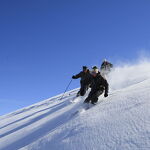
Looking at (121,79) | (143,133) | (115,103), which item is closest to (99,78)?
(115,103)

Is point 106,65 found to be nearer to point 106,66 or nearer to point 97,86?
point 106,66

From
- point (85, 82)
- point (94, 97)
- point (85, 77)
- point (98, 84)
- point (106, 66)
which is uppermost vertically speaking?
point (106, 66)

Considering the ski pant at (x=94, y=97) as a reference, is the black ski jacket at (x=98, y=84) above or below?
above

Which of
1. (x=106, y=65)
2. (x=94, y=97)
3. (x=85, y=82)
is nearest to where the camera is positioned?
(x=94, y=97)

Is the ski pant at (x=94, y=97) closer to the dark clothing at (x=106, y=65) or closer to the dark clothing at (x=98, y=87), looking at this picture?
the dark clothing at (x=98, y=87)

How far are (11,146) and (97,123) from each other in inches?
137

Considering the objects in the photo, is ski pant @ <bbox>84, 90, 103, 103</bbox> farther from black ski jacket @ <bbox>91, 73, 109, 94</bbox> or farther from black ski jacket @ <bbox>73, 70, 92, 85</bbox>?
black ski jacket @ <bbox>73, 70, 92, 85</bbox>

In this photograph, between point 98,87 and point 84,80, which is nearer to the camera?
point 98,87

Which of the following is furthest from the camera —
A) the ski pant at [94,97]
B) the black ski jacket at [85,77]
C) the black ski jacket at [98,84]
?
the black ski jacket at [85,77]

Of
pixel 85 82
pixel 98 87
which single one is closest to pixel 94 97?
pixel 98 87

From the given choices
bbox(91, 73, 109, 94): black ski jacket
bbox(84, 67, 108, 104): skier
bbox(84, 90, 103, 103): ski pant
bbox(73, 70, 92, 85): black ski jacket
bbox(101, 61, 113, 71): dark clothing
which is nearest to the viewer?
bbox(84, 90, 103, 103): ski pant

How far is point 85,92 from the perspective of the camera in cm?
1405

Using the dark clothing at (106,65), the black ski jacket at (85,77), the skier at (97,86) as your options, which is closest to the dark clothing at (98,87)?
the skier at (97,86)

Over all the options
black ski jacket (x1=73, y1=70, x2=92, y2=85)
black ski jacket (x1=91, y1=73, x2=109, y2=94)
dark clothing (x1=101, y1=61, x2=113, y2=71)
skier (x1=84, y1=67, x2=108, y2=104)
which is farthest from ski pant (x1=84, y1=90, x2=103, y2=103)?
dark clothing (x1=101, y1=61, x2=113, y2=71)
